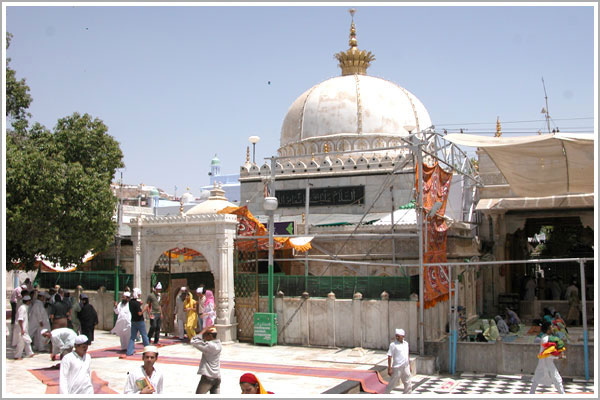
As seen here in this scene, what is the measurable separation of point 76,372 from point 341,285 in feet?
26.7

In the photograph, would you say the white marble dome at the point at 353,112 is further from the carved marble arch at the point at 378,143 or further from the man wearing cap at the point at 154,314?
the man wearing cap at the point at 154,314

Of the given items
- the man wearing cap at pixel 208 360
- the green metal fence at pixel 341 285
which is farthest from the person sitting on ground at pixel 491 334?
the man wearing cap at pixel 208 360

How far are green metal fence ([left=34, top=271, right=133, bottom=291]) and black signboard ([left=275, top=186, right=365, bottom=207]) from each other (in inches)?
324

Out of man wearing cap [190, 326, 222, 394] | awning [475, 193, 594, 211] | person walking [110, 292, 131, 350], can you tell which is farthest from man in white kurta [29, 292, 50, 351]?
awning [475, 193, 594, 211]

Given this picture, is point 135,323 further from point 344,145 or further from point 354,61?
point 354,61

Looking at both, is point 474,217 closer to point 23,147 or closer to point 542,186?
point 542,186

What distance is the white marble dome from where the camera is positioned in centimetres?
2528

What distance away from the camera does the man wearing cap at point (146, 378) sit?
6156 mm

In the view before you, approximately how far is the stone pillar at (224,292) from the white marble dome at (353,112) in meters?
11.6

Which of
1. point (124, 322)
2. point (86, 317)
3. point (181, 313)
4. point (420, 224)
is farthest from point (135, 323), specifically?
point (420, 224)

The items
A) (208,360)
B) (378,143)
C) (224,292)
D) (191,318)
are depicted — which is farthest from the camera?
(378,143)

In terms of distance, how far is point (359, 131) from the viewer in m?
25.2

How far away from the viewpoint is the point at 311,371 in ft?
36.9

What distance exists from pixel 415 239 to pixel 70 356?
12678 mm
